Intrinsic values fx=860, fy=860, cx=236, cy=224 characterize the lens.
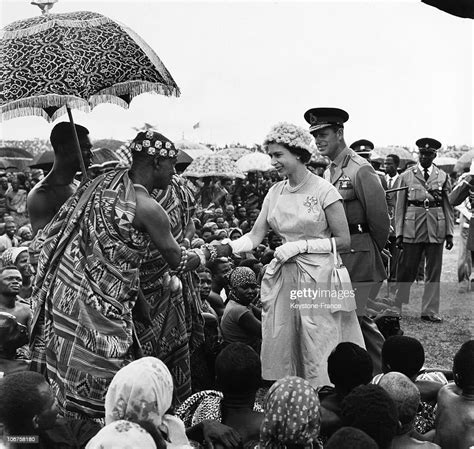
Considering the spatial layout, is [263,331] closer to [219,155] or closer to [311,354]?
[311,354]

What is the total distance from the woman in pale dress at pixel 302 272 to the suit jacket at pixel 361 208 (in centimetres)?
61

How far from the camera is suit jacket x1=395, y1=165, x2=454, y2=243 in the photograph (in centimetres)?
969

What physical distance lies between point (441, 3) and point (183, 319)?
2.77 m

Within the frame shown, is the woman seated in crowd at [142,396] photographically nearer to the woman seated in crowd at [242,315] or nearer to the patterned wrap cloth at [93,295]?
the patterned wrap cloth at [93,295]

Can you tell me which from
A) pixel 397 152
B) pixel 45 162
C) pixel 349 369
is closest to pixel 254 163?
pixel 397 152

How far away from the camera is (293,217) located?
17.6 feet

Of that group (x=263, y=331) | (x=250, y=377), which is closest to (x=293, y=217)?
(x=263, y=331)

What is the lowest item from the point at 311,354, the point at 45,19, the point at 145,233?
the point at 311,354

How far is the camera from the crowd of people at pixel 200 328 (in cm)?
340

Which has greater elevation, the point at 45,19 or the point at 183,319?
the point at 45,19

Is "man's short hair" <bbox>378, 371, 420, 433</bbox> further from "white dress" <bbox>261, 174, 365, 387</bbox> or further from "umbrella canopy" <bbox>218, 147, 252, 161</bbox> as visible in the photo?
"umbrella canopy" <bbox>218, 147, 252, 161</bbox>

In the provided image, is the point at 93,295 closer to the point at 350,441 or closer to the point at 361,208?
the point at 350,441

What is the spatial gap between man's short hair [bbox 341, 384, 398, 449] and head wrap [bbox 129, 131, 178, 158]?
176 centimetres

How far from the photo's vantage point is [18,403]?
3.38 m
